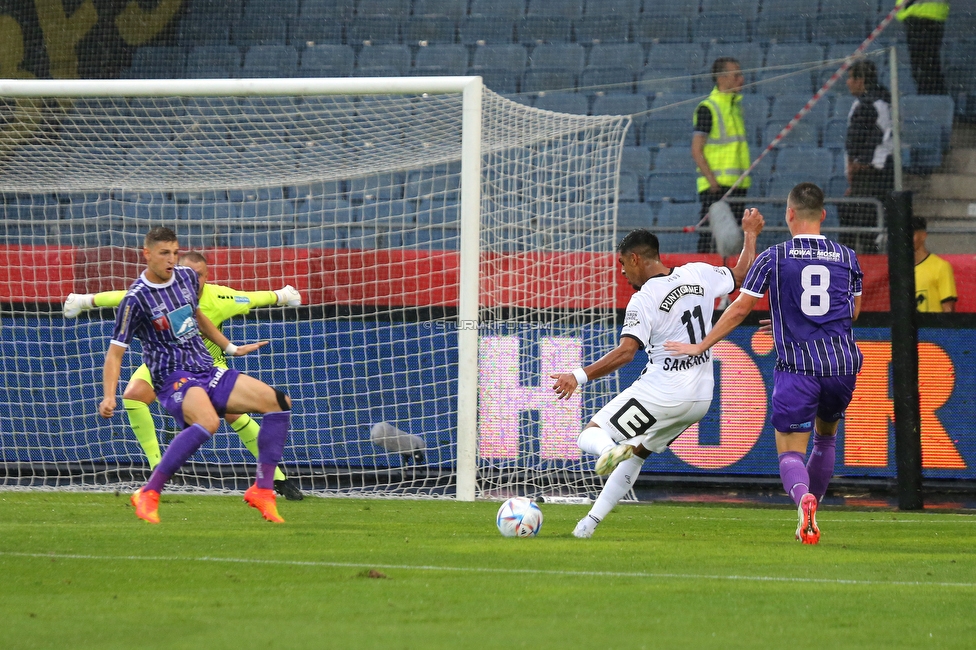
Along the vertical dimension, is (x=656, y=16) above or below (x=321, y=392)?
above

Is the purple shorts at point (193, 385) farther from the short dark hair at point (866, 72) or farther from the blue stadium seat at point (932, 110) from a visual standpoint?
the blue stadium seat at point (932, 110)

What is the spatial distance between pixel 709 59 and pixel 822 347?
9.13 metres

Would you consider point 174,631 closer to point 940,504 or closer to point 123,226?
point 940,504

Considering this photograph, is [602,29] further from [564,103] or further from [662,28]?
[564,103]

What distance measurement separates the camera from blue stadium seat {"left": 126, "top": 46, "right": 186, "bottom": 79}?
16344 mm

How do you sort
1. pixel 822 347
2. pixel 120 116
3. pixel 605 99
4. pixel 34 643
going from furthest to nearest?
1. pixel 605 99
2. pixel 120 116
3. pixel 822 347
4. pixel 34 643

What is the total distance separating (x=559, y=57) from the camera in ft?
51.8

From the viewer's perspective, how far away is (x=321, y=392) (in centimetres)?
1091

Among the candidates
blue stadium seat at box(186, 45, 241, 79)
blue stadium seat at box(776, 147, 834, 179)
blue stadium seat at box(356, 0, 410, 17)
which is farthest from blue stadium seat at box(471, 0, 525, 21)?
blue stadium seat at box(776, 147, 834, 179)

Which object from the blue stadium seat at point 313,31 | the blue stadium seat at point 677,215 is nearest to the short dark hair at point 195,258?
the blue stadium seat at point 677,215

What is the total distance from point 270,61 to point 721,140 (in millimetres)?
6565

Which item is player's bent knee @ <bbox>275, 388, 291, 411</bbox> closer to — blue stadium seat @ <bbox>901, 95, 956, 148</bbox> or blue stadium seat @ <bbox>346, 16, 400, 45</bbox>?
blue stadium seat @ <bbox>901, 95, 956, 148</bbox>

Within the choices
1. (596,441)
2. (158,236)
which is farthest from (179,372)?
(596,441)

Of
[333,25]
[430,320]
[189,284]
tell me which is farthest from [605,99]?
[189,284]
